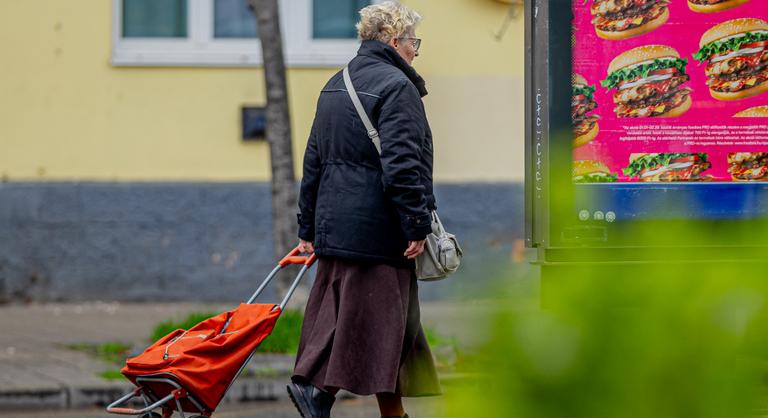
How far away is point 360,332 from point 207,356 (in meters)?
0.71

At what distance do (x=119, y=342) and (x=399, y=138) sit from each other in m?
4.69

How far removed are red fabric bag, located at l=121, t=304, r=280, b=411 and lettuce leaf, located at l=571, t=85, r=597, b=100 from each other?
1.70m

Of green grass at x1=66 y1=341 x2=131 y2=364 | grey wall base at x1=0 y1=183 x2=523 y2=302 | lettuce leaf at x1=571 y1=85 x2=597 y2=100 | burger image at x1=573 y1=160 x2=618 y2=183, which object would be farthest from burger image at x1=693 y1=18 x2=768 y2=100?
grey wall base at x1=0 y1=183 x2=523 y2=302

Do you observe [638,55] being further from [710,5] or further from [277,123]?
[277,123]

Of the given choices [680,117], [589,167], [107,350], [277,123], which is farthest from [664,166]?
[107,350]

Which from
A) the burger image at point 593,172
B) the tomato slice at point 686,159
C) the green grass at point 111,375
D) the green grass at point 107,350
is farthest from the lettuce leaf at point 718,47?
the green grass at point 107,350

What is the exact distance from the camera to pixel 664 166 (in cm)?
579

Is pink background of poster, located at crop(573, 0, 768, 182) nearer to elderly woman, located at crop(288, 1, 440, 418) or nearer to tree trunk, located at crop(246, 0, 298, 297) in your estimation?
elderly woman, located at crop(288, 1, 440, 418)

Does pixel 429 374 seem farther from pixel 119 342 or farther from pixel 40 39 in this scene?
pixel 40 39

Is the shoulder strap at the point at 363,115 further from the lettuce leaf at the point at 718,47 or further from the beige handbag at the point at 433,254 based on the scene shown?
the lettuce leaf at the point at 718,47

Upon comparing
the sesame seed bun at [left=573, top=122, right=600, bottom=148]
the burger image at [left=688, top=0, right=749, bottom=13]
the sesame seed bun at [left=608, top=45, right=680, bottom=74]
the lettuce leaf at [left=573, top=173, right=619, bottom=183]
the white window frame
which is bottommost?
the lettuce leaf at [left=573, top=173, right=619, bottom=183]

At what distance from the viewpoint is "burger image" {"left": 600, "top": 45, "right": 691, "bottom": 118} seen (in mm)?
5742

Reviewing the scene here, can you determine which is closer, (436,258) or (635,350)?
(635,350)

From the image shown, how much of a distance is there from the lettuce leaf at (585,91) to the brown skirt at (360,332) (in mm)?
1140
